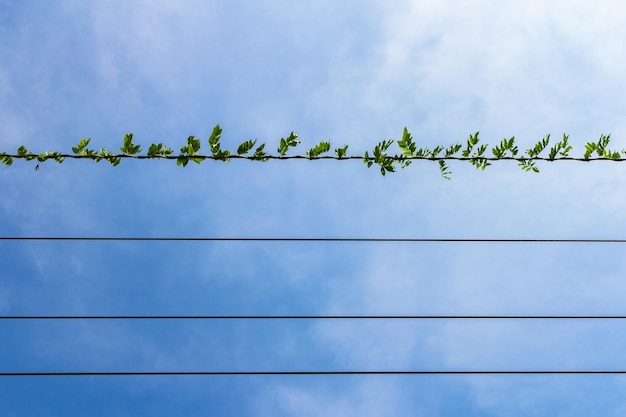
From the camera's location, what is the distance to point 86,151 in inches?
144

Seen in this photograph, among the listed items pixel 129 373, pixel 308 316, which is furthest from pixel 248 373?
pixel 129 373

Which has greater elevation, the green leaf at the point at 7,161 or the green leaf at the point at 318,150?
the green leaf at the point at 318,150

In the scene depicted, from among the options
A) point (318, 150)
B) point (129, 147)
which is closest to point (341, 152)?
point (318, 150)

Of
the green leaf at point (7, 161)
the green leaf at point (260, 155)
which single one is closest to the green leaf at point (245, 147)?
the green leaf at point (260, 155)

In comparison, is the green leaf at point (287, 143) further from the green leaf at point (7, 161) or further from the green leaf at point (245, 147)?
the green leaf at point (7, 161)

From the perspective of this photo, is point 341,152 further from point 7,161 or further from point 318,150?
point 7,161

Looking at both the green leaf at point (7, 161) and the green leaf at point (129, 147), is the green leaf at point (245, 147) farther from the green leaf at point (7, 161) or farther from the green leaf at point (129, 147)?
the green leaf at point (7, 161)

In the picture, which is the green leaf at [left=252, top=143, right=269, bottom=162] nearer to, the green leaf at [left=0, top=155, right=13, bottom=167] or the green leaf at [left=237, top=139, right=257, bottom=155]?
the green leaf at [left=237, top=139, right=257, bottom=155]

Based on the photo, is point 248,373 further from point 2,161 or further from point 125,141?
point 2,161

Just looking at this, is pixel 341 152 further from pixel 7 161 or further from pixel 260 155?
pixel 7 161

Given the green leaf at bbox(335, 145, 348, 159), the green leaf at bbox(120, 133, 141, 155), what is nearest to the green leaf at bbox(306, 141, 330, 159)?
the green leaf at bbox(335, 145, 348, 159)

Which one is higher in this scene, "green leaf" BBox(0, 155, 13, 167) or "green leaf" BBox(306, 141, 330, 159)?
"green leaf" BBox(306, 141, 330, 159)

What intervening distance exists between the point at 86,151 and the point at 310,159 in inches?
69.9

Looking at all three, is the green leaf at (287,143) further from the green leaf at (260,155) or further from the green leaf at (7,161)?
the green leaf at (7,161)
